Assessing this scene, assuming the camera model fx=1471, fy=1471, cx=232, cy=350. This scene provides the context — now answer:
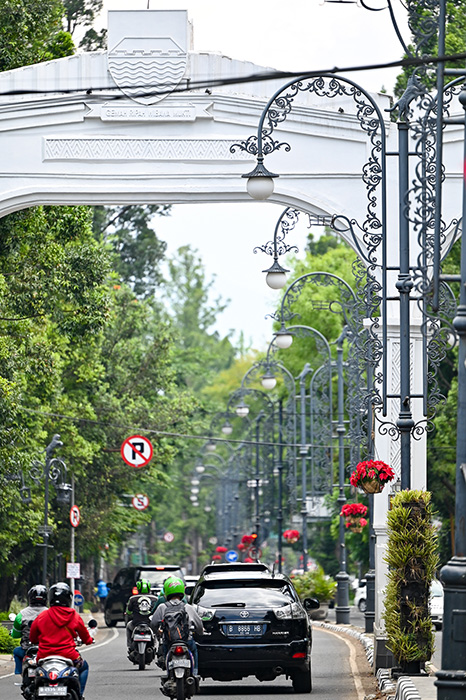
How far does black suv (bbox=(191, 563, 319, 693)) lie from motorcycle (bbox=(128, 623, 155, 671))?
497 centimetres

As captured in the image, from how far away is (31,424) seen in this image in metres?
39.4

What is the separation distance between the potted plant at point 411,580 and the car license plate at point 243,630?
5.64 ft

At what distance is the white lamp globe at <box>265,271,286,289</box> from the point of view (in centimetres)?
2320

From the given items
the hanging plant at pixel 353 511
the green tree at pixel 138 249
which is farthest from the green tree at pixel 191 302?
the hanging plant at pixel 353 511

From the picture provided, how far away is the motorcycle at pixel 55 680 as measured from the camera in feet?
39.3

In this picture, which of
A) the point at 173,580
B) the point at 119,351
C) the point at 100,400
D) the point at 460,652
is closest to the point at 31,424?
the point at 100,400

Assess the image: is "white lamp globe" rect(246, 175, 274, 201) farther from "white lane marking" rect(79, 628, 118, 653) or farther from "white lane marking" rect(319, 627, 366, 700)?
"white lane marking" rect(79, 628, 118, 653)

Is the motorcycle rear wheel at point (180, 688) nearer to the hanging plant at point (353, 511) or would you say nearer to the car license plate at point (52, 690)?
the car license plate at point (52, 690)

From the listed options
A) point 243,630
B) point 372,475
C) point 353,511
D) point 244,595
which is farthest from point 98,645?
point 243,630

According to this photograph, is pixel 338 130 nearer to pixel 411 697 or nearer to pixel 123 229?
pixel 411 697

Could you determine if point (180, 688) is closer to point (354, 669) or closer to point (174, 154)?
point (354, 669)

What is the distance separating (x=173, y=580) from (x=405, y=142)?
581 cm

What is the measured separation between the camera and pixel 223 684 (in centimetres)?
2039

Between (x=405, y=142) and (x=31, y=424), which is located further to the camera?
(x=31, y=424)
